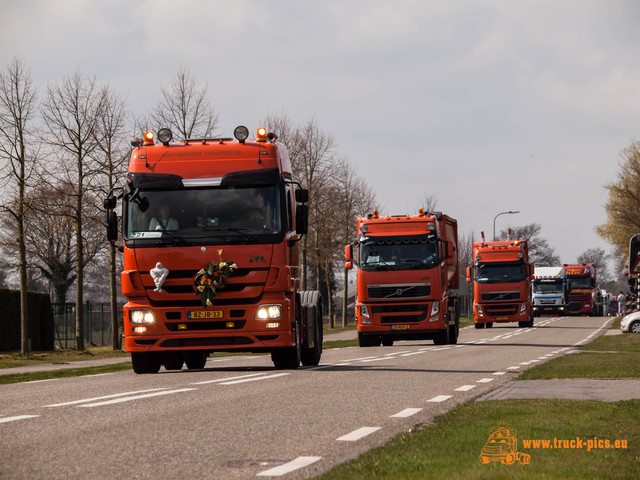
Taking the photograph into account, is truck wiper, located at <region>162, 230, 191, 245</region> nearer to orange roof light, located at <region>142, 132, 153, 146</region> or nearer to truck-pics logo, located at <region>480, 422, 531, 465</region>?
orange roof light, located at <region>142, 132, 153, 146</region>

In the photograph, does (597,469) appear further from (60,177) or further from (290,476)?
(60,177)

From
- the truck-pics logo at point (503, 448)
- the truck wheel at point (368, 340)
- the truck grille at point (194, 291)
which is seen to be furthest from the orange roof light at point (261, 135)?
the truck wheel at point (368, 340)

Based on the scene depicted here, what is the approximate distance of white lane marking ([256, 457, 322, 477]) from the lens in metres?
6.88

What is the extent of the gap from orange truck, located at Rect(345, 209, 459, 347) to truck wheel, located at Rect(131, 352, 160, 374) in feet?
37.3

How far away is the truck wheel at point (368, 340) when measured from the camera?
3111 cm

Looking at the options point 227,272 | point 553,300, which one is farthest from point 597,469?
point 553,300

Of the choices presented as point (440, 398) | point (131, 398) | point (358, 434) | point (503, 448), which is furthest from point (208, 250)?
point (503, 448)

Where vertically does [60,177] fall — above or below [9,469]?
above

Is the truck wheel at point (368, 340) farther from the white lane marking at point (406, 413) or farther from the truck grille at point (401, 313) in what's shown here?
the white lane marking at point (406, 413)

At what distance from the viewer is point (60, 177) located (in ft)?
110

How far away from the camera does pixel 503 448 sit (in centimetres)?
A: 804

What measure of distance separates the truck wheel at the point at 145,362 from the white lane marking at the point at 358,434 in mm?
9217

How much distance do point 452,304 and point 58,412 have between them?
22.1 m

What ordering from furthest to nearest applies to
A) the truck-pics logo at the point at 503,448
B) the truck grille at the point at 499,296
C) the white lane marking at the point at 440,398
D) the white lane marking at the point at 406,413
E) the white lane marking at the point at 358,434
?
the truck grille at the point at 499,296 → the white lane marking at the point at 440,398 → the white lane marking at the point at 406,413 → the white lane marking at the point at 358,434 → the truck-pics logo at the point at 503,448
